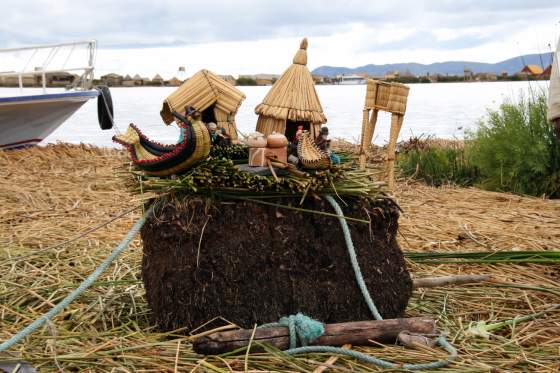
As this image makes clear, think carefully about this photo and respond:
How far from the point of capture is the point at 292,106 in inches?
142

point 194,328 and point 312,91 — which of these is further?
point 312,91

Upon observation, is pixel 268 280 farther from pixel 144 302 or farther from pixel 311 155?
pixel 144 302

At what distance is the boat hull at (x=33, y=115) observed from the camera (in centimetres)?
1262

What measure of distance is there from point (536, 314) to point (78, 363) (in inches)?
87.5

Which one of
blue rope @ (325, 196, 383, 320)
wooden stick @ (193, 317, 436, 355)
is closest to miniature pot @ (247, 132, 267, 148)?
blue rope @ (325, 196, 383, 320)

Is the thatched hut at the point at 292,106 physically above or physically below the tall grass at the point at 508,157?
above

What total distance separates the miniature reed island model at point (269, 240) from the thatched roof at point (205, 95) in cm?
3

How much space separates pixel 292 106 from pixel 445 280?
1.38 meters

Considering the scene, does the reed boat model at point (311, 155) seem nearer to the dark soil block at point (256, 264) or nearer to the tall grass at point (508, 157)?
the dark soil block at point (256, 264)

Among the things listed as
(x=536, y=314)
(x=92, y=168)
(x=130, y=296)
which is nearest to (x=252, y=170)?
(x=130, y=296)

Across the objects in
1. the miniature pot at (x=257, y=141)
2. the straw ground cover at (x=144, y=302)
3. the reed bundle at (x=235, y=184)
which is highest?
the miniature pot at (x=257, y=141)

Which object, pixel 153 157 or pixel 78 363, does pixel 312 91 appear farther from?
pixel 78 363

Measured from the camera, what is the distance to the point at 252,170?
3277 mm

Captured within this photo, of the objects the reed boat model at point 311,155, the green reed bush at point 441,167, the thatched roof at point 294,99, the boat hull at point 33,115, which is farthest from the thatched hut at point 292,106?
the boat hull at point 33,115
